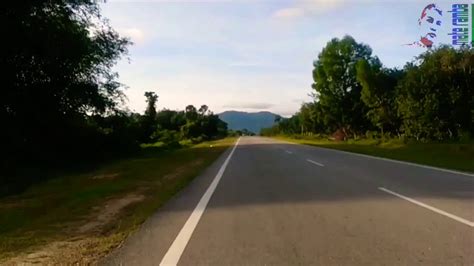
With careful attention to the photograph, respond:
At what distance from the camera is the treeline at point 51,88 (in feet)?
72.6

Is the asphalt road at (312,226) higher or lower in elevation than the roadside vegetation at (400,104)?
lower

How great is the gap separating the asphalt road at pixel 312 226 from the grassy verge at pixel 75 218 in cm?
47

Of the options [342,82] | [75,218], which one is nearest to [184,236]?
[75,218]

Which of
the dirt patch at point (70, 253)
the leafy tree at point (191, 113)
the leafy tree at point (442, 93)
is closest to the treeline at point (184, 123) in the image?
the leafy tree at point (191, 113)

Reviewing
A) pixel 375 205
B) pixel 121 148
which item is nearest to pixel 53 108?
pixel 121 148

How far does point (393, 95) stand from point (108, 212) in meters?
47.6

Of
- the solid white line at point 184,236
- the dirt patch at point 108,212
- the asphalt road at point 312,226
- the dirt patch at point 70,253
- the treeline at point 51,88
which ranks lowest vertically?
the dirt patch at point 108,212

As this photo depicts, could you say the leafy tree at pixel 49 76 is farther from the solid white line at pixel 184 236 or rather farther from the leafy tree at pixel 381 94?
the leafy tree at pixel 381 94

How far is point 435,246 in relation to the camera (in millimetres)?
6223

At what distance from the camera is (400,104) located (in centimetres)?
4441

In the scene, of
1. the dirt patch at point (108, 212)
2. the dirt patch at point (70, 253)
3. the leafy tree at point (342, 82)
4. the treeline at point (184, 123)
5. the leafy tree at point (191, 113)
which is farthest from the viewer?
the leafy tree at point (191, 113)

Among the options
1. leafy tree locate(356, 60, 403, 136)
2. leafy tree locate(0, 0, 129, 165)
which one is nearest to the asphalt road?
leafy tree locate(0, 0, 129, 165)

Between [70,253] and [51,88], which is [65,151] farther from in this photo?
[70,253]

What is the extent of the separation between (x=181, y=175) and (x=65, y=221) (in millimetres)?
9275
